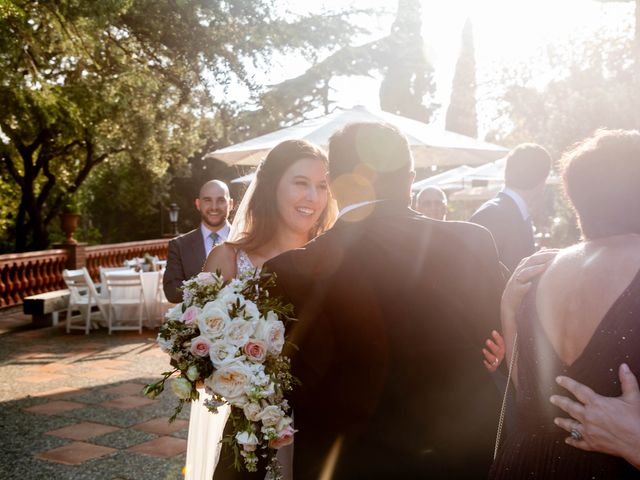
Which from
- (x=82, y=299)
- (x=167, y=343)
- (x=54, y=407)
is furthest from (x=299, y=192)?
(x=82, y=299)

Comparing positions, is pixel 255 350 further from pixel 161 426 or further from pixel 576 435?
pixel 161 426

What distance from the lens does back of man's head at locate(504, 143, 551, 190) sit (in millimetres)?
4254

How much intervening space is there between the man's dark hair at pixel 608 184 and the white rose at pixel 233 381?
1.10 meters

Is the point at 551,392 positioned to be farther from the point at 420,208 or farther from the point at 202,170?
the point at 202,170

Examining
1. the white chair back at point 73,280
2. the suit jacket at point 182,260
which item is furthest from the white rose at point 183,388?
the white chair back at point 73,280

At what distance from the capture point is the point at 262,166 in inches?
124

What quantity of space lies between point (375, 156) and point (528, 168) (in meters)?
2.54

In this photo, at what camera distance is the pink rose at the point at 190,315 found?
85.6 inches

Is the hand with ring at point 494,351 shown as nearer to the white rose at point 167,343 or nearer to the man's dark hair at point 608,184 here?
the man's dark hair at point 608,184

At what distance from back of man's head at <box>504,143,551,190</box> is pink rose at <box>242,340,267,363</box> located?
2.78m

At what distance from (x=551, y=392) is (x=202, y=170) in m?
29.5

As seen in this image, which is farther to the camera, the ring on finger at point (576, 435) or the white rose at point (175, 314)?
the white rose at point (175, 314)

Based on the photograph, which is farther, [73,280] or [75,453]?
[73,280]

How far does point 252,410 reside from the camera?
203 centimetres
